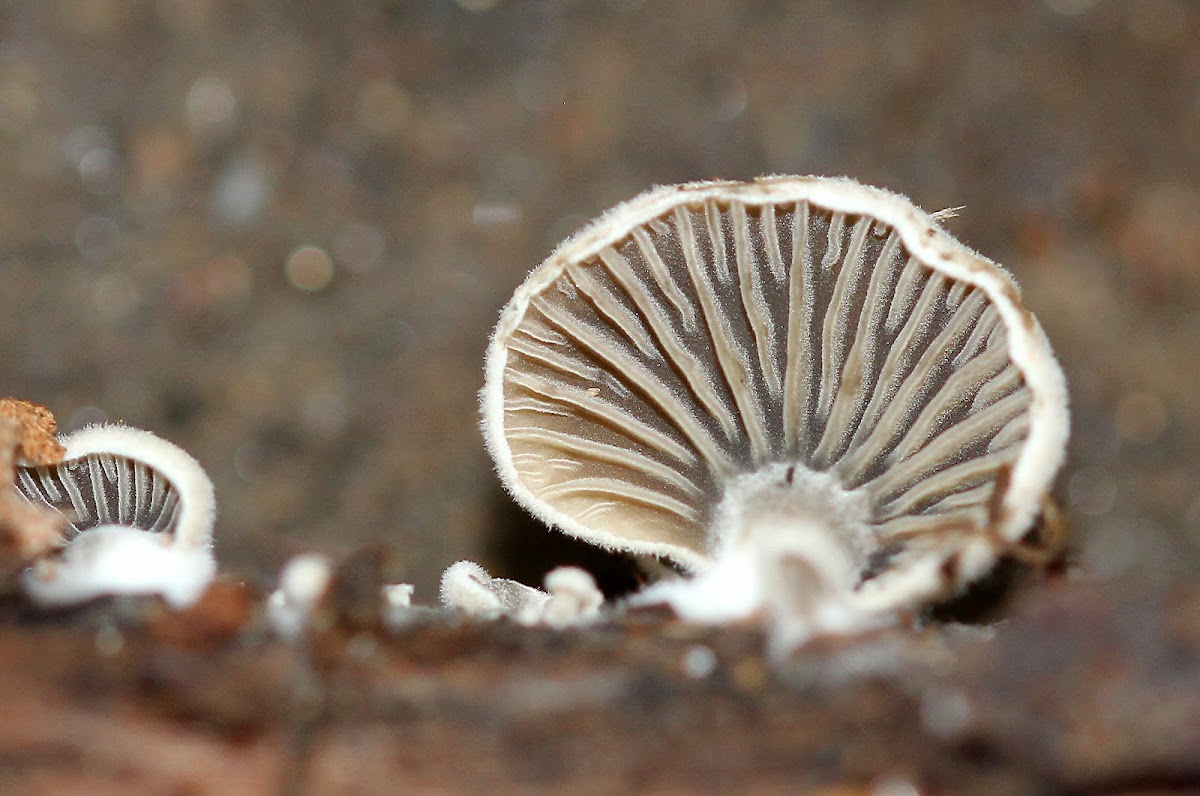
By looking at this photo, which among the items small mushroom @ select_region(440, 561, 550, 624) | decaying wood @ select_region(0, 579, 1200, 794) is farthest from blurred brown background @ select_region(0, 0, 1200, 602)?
decaying wood @ select_region(0, 579, 1200, 794)

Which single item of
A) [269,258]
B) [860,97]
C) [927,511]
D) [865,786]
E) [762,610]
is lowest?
[865,786]

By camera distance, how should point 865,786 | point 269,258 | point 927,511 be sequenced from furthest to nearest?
point 269,258 → point 927,511 → point 865,786

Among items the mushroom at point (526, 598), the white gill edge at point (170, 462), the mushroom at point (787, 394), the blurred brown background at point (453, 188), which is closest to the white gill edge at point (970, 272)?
the mushroom at point (787, 394)

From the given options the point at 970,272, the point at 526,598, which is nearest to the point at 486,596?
the point at 526,598

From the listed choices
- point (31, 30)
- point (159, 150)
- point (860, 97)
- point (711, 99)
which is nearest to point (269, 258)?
point (159, 150)

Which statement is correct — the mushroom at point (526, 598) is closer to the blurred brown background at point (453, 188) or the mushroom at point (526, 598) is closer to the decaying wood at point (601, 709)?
the decaying wood at point (601, 709)

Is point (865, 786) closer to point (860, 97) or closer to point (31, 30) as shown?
point (860, 97)
